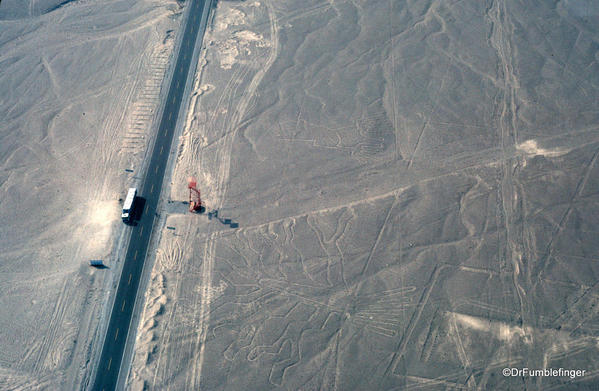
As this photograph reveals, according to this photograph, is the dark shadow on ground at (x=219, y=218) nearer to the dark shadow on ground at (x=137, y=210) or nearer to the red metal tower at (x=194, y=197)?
the red metal tower at (x=194, y=197)

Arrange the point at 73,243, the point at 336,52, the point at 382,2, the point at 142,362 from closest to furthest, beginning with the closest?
the point at 142,362 → the point at 73,243 → the point at 336,52 → the point at 382,2

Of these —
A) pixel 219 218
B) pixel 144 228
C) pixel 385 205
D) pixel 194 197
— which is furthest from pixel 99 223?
pixel 385 205

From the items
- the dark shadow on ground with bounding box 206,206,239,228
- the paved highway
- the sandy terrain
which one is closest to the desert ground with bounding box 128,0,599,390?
the dark shadow on ground with bounding box 206,206,239,228

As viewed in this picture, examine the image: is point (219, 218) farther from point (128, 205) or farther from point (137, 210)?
point (128, 205)

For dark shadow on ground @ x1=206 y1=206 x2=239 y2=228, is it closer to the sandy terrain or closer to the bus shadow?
the bus shadow

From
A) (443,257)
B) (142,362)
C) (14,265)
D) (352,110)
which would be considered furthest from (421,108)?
(14,265)

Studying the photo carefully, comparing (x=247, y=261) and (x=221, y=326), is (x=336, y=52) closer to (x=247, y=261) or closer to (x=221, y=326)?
(x=247, y=261)
